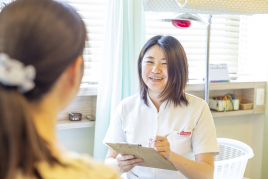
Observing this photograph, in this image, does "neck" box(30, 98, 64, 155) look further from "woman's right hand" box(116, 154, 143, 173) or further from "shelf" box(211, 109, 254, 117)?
"shelf" box(211, 109, 254, 117)

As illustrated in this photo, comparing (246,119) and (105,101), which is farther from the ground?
(105,101)

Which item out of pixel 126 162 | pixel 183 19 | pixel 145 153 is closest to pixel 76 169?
pixel 145 153

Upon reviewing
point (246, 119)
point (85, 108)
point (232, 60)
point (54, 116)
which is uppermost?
point (232, 60)

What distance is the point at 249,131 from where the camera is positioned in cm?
259

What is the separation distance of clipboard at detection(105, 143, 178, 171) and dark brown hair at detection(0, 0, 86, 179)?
61 cm

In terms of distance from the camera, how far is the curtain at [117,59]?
5.92 ft

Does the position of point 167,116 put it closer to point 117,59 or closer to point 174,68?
point 174,68

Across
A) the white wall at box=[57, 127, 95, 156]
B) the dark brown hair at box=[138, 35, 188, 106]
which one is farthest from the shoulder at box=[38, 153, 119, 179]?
the white wall at box=[57, 127, 95, 156]

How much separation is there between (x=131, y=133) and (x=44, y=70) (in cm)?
105

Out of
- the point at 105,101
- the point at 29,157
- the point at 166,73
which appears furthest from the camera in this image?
the point at 105,101

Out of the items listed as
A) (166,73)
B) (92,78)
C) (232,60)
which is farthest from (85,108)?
(232,60)

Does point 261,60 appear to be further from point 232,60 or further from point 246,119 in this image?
point 246,119

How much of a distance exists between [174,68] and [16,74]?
42.8 inches

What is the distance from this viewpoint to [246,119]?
2.57 m
